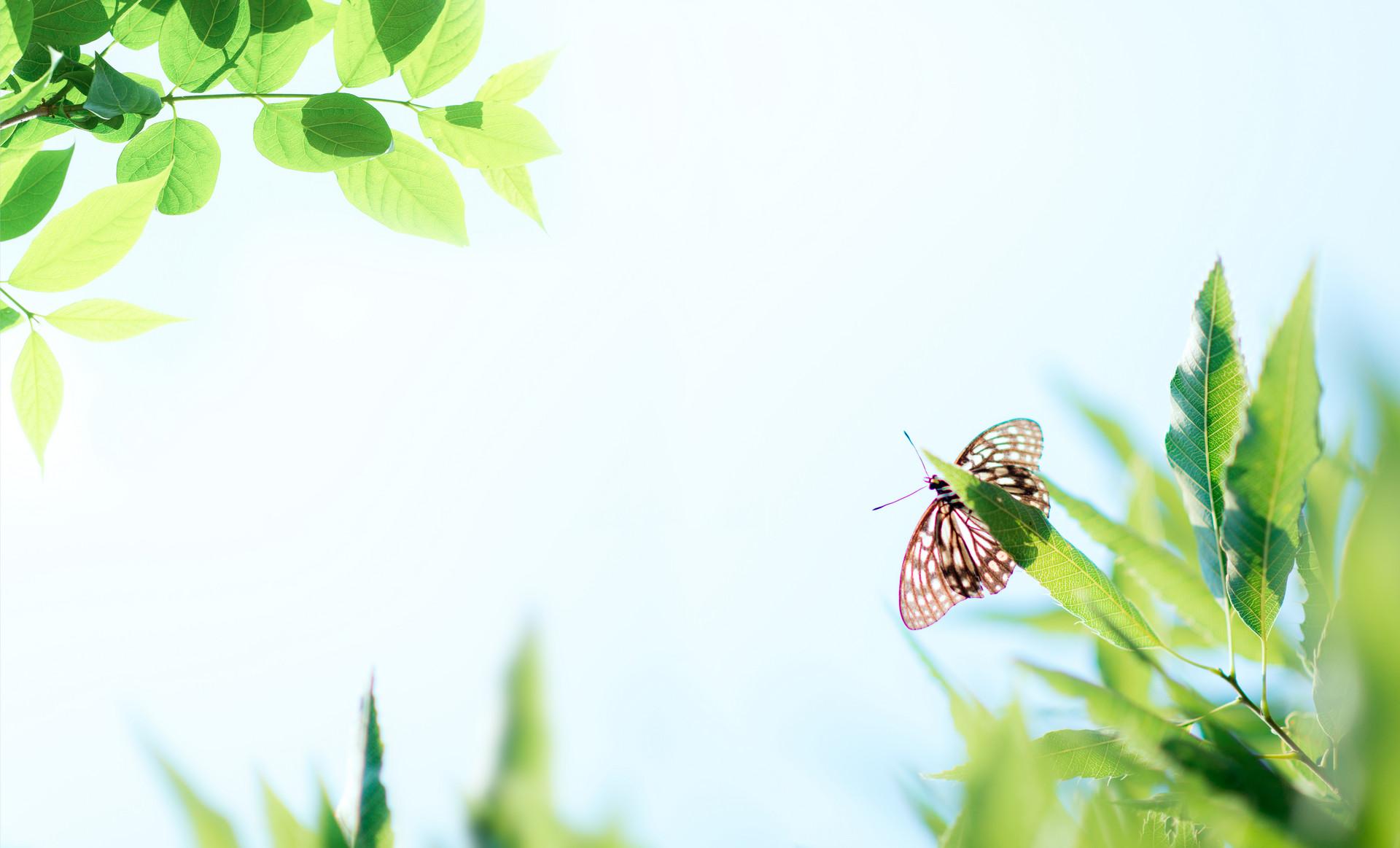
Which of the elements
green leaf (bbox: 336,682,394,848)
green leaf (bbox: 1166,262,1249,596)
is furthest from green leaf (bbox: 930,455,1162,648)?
green leaf (bbox: 336,682,394,848)

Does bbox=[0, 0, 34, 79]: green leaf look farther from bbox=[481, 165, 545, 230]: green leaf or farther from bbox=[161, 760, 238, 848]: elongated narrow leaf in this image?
bbox=[161, 760, 238, 848]: elongated narrow leaf

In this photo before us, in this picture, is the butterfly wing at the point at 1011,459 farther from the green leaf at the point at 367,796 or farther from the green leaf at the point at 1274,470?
the green leaf at the point at 367,796

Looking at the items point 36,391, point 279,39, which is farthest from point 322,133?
point 36,391

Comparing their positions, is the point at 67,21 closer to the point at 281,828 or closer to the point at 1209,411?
the point at 281,828

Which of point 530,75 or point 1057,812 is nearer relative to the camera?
point 1057,812

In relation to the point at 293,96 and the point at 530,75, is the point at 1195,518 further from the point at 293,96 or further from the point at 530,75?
the point at 293,96

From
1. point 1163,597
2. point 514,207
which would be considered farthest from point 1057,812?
point 514,207
